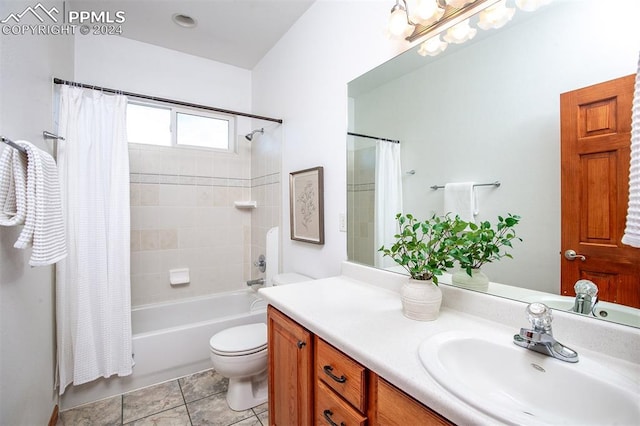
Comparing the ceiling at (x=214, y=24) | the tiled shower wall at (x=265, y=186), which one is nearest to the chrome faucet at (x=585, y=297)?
the tiled shower wall at (x=265, y=186)

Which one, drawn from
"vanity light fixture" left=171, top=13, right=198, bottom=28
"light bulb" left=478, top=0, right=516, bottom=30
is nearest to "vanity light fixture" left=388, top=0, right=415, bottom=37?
"light bulb" left=478, top=0, right=516, bottom=30

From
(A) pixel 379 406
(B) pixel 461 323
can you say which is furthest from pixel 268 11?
(A) pixel 379 406

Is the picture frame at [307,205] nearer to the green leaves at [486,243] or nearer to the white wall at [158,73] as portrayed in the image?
the green leaves at [486,243]

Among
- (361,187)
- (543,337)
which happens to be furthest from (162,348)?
(543,337)

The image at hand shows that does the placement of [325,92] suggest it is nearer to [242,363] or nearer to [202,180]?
[202,180]

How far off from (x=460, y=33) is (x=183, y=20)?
82.9 inches

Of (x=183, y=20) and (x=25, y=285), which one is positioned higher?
(x=183, y=20)

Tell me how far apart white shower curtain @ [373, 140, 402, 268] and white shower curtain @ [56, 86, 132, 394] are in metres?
Result: 1.68

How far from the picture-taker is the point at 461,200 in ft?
3.72

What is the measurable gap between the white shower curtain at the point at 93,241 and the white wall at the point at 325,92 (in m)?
1.17

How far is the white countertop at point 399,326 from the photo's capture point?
667 millimetres

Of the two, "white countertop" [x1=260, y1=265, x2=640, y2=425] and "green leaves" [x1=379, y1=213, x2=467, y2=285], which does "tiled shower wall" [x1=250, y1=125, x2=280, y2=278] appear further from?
"green leaves" [x1=379, y1=213, x2=467, y2=285]

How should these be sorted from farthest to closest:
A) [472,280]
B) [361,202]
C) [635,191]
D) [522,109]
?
1. [361,202]
2. [472,280]
3. [522,109]
4. [635,191]

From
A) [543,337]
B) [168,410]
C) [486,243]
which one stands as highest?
[486,243]
